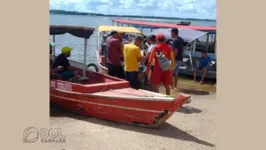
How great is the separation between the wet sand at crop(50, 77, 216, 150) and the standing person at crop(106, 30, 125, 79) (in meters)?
1.72

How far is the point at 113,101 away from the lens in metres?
7.43

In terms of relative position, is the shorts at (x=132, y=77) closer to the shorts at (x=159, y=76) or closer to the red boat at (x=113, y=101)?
the red boat at (x=113, y=101)

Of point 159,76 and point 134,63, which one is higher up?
point 134,63

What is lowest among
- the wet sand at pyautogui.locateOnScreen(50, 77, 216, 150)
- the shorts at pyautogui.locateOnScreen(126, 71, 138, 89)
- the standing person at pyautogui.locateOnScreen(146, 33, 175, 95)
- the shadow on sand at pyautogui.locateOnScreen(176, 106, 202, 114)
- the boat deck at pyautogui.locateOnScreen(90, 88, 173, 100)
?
the wet sand at pyautogui.locateOnScreen(50, 77, 216, 150)

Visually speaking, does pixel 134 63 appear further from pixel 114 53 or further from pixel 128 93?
pixel 128 93

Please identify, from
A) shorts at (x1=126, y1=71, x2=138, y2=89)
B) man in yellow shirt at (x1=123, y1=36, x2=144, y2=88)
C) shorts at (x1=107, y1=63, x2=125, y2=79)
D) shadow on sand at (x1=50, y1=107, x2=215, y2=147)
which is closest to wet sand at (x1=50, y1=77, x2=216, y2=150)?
shadow on sand at (x1=50, y1=107, x2=215, y2=147)

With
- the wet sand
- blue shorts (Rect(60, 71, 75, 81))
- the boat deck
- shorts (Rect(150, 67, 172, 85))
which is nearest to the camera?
the wet sand

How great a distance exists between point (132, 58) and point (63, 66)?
5.68 ft

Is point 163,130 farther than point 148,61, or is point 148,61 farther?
point 148,61

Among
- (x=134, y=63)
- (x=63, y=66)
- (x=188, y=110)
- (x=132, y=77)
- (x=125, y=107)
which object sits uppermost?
(x=134, y=63)

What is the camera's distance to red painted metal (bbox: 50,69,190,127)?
6.98 m

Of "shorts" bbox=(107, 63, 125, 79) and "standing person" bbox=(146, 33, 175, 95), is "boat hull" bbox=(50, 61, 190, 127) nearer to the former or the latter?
"shorts" bbox=(107, 63, 125, 79)

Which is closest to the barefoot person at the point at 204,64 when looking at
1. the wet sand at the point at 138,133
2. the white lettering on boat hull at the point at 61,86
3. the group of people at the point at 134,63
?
the group of people at the point at 134,63

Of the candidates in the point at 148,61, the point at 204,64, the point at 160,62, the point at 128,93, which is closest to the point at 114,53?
the point at 148,61
